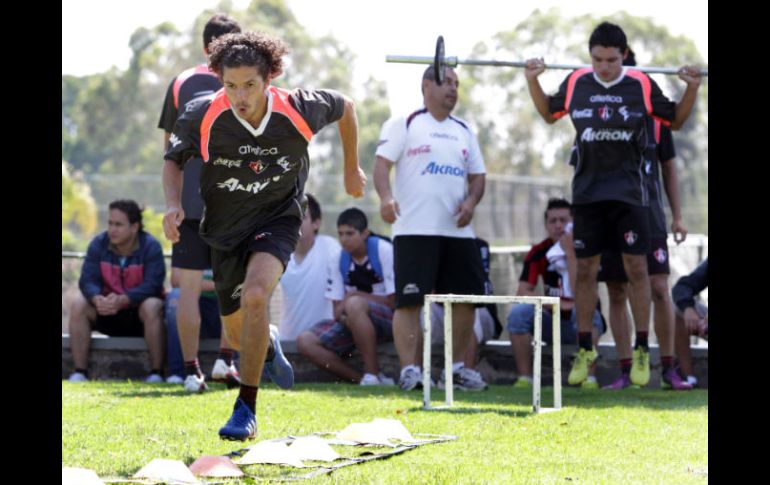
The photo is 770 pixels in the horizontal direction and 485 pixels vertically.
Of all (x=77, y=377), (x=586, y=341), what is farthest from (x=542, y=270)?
(x=77, y=377)

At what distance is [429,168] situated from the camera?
9.97 metres

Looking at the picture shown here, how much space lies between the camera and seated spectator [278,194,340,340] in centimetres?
1121

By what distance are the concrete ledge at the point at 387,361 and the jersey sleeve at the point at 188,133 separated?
4.39 meters

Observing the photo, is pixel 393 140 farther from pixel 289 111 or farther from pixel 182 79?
pixel 289 111

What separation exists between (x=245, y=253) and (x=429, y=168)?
3.61 metres

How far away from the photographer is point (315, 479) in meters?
4.77

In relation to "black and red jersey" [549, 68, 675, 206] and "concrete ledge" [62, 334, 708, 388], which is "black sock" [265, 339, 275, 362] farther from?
"concrete ledge" [62, 334, 708, 388]

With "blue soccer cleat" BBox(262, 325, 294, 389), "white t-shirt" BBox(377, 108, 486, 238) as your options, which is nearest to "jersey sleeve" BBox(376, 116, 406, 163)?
"white t-shirt" BBox(377, 108, 486, 238)

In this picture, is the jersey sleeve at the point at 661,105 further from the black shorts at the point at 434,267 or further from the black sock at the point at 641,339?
the black shorts at the point at 434,267

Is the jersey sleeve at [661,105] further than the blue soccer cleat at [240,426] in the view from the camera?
Yes

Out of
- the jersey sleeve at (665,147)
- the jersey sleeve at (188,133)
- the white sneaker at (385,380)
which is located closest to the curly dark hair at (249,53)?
the jersey sleeve at (188,133)

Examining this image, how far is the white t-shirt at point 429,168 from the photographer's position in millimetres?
9820

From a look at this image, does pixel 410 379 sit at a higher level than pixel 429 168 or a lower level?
lower

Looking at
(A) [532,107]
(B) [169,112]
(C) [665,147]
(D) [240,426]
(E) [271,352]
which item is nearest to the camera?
(D) [240,426]
